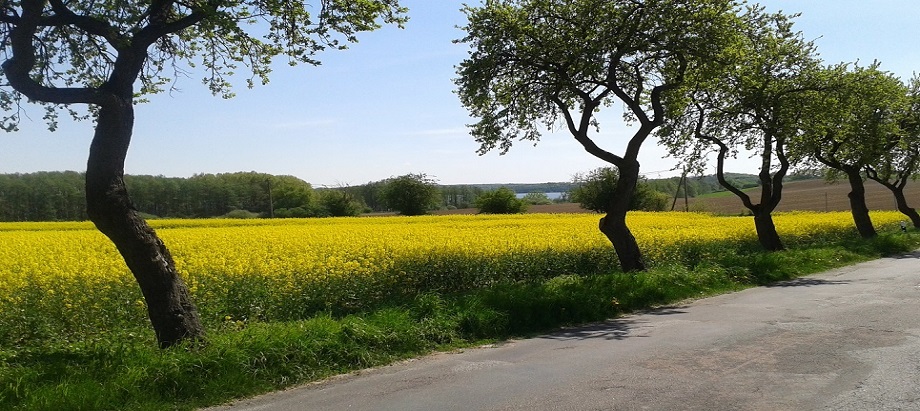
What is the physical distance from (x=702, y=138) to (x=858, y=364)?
1442 cm

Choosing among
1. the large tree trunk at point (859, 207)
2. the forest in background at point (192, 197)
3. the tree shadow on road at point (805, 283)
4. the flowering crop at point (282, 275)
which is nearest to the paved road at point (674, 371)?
the flowering crop at point (282, 275)

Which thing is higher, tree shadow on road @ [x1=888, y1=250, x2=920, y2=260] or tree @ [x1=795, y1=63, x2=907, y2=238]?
tree @ [x1=795, y1=63, x2=907, y2=238]

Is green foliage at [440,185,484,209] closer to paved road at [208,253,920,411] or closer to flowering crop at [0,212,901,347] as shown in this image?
flowering crop at [0,212,901,347]

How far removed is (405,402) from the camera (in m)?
5.80

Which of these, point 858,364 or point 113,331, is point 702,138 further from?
point 113,331

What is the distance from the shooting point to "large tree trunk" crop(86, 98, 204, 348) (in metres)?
6.53

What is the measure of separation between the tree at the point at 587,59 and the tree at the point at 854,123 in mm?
6623

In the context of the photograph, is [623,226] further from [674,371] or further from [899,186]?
[899,186]

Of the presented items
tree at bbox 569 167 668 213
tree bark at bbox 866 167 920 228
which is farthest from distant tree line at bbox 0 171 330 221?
tree bark at bbox 866 167 920 228

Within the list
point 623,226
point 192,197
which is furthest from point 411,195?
point 623,226

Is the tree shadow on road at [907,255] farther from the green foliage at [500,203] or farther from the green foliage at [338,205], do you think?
the green foliage at [338,205]

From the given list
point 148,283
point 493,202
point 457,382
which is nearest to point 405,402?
point 457,382

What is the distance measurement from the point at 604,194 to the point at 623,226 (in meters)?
45.2

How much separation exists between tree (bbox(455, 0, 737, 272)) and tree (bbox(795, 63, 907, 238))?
21.7ft
